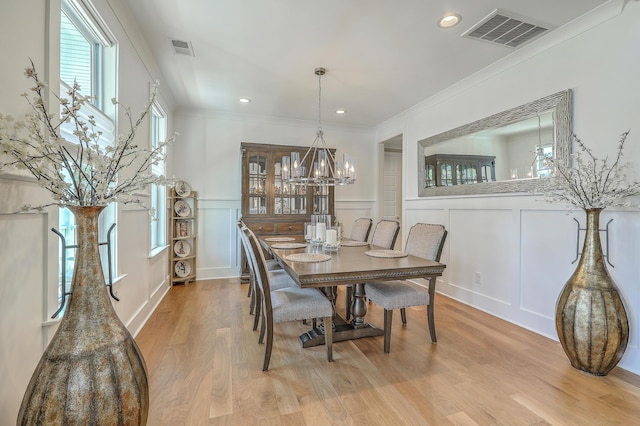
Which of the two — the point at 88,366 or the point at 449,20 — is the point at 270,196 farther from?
the point at 88,366

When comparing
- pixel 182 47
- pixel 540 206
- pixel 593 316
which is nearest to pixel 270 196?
pixel 182 47

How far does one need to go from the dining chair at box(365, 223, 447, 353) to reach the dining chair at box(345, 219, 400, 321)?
233 mm

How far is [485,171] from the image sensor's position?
312 cm

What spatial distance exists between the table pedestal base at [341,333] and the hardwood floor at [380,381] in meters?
0.05

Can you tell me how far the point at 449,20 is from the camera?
2229 millimetres

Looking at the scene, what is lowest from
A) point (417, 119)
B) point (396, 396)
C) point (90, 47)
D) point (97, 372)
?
point (396, 396)

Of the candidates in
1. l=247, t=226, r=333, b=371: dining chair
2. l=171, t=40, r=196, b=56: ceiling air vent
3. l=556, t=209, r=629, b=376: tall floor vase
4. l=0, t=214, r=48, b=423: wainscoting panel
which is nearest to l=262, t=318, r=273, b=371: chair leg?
l=247, t=226, r=333, b=371: dining chair

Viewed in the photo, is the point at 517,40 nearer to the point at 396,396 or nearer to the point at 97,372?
the point at 396,396

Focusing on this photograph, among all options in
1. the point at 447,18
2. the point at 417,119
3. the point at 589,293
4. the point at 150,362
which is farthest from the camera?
the point at 417,119

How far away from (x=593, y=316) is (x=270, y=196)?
3.60 m

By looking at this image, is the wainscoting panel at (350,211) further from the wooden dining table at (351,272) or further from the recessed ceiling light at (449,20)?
the recessed ceiling light at (449,20)

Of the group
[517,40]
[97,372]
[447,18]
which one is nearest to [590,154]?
[517,40]

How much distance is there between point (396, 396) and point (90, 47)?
9.58 ft

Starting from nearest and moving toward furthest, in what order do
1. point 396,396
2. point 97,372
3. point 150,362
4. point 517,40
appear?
1. point 97,372
2. point 396,396
3. point 150,362
4. point 517,40
